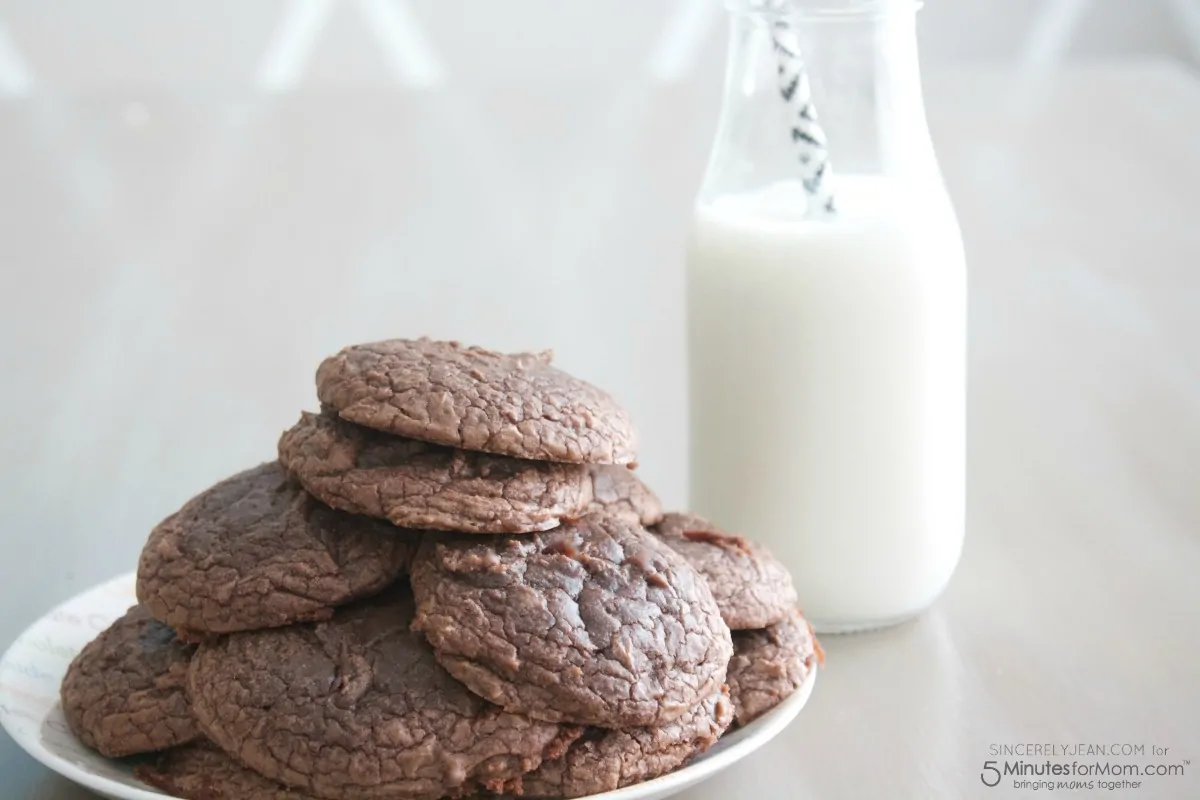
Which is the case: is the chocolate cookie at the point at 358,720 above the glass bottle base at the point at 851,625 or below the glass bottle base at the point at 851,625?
above

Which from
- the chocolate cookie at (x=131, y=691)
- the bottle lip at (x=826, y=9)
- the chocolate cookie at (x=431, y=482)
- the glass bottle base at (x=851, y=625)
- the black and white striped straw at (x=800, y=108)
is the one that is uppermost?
the bottle lip at (x=826, y=9)

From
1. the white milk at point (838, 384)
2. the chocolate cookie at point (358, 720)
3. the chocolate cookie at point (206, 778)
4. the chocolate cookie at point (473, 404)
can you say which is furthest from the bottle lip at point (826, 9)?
the chocolate cookie at point (206, 778)

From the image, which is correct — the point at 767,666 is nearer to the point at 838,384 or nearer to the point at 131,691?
the point at 838,384

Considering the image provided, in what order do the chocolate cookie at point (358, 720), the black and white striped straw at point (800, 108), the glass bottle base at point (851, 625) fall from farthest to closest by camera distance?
the glass bottle base at point (851, 625) → the black and white striped straw at point (800, 108) → the chocolate cookie at point (358, 720)

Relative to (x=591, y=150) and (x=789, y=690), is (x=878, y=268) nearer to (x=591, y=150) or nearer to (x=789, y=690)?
(x=789, y=690)

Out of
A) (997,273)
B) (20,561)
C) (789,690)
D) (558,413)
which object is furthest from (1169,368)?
(20,561)

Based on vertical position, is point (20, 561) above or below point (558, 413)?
below

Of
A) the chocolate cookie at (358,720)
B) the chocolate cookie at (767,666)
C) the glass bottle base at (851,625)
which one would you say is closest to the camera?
the chocolate cookie at (358,720)

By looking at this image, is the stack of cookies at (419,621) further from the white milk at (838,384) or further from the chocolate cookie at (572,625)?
the white milk at (838,384)
